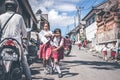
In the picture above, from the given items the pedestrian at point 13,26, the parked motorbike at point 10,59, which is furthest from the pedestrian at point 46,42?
the parked motorbike at point 10,59

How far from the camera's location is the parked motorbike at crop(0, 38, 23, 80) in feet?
19.9

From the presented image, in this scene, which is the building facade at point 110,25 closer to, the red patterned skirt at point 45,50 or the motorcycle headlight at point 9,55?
the red patterned skirt at point 45,50

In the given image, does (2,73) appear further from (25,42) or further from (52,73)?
(52,73)

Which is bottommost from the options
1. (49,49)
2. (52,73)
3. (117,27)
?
(52,73)

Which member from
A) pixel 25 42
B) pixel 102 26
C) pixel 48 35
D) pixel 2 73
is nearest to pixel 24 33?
pixel 25 42

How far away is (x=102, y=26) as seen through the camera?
1374 inches

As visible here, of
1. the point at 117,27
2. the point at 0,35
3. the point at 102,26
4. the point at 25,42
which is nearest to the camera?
the point at 0,35

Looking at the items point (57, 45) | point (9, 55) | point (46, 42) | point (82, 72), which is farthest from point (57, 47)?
point (9, 55)

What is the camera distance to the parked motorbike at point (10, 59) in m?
6.05

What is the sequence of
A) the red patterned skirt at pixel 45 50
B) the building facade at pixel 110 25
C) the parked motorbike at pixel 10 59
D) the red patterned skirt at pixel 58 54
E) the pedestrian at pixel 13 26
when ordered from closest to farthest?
the parked motorbike at pixel 10 59 < the pedestrian at pixel 13 26 < the red patterned skirt at pixel 58 54 < the red patterned skirt at pixel 45 50 < the building facade at pixel 110 25

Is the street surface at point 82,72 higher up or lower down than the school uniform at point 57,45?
lower down

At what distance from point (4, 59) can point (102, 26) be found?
2942cm

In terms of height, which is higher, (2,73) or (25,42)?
(25,42)

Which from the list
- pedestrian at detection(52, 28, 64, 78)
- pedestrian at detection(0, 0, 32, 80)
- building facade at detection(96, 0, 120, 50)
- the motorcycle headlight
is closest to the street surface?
pedestrian at detection(52, 28, 64, 78)
